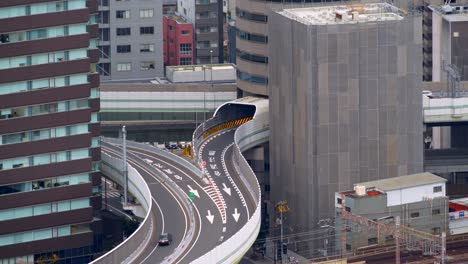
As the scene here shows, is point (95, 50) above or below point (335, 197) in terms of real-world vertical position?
above

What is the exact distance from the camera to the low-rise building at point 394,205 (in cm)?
18375

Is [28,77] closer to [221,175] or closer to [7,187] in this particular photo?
[7,187]

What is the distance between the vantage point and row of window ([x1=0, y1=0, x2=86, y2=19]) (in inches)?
6988

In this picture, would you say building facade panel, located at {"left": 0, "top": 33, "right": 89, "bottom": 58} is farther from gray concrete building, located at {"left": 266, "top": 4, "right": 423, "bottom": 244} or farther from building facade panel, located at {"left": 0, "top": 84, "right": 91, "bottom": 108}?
gray concrete building, located at {"left": 266, "top": 4, "right": 423, "bottom": 244}

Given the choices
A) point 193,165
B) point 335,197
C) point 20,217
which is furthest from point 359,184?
point 20,217

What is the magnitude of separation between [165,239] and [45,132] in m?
16.5

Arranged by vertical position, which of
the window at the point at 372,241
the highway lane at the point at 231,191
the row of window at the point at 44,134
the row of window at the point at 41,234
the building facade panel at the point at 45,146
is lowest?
the window at the point at 372,241

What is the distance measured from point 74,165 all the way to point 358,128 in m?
24.0

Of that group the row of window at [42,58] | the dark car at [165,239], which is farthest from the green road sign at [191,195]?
the row of window at [42,58]

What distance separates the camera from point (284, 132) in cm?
19700

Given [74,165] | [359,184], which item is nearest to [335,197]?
[359,184]

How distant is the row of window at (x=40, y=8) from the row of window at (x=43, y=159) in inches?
432

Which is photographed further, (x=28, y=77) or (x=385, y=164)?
(x=385, y=164)

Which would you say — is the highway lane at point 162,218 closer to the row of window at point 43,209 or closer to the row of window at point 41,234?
the row of window at point 43,209
